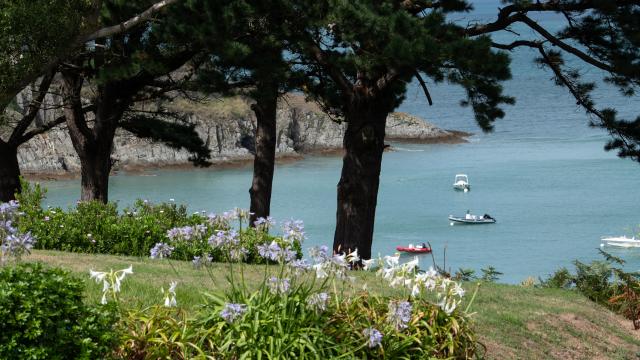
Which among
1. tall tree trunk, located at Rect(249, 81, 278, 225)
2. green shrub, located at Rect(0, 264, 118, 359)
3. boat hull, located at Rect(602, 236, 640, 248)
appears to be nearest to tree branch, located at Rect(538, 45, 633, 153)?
tall tree trunk, located at Rect(249, 81, 278, 225)

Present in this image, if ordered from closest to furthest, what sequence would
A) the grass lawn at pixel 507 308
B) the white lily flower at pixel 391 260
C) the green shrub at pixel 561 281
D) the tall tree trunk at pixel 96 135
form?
the white lily flower at pixel 391 260
the grass lawn at pixel 507 308
the green shrub at pixel 561 281
the tall tree trunk at pixel 96 135

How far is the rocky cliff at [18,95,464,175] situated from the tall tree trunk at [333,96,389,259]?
18.1m

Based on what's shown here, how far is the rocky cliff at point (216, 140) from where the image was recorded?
32938 millimetres

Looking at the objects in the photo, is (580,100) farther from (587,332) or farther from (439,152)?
(439,152)

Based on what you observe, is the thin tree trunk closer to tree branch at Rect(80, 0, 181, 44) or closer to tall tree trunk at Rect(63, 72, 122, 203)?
tall tree trunk at Rect(63, 72, 122, 203)

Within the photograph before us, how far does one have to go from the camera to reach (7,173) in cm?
1908

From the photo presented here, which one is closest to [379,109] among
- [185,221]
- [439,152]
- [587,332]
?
[185,221]

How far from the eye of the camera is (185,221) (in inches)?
501

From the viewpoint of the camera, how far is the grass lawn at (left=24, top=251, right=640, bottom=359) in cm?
819

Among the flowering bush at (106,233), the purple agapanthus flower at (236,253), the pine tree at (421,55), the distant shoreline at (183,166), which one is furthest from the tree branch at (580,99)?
the distant shoreline at (183,166)

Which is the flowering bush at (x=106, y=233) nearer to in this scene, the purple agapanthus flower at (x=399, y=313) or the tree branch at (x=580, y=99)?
the purple agapanthus flower at (x=399, y=313)

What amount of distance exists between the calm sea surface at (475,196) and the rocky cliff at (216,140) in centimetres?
75

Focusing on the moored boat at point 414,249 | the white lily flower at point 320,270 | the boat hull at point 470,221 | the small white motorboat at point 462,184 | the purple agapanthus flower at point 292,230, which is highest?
the purple agapanthus flower at point 292,230

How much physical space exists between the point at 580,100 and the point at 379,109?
3326 millimetres
